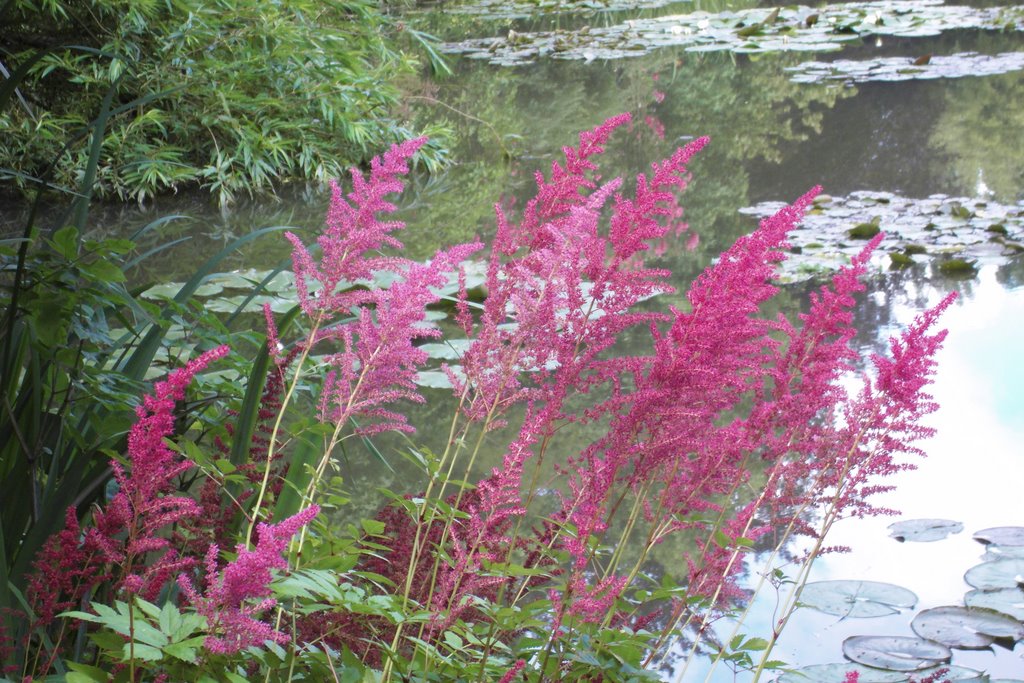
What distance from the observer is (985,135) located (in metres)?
7.65

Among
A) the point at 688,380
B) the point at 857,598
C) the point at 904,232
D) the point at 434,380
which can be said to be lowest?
the point at 857,598

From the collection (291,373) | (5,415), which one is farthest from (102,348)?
(291,373)

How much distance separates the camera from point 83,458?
55.2 inches

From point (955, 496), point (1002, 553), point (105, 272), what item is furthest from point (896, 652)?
point (105, 272)

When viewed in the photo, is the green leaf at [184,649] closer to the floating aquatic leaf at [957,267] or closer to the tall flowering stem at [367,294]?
the tall flowering stem at [367,294]

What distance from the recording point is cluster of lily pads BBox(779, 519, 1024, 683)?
2207mm

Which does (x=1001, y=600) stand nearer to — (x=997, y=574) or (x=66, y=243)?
(x=997, y=574)

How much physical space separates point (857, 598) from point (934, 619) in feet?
0.62

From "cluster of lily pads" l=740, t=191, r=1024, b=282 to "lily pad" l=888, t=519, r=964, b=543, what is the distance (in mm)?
2146

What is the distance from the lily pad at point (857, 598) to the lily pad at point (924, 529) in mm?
288

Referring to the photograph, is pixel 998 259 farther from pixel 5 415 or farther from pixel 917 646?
pixel 5 415

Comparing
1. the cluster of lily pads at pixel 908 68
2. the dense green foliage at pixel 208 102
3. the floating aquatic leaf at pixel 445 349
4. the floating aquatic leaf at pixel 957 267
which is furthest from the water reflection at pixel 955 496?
the cluster of lily pads at pixel 908 68

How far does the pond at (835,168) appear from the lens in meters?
2.99

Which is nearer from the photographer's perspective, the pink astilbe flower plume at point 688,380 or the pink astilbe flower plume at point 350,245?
the pink astilbe flower plume at point 350,245
